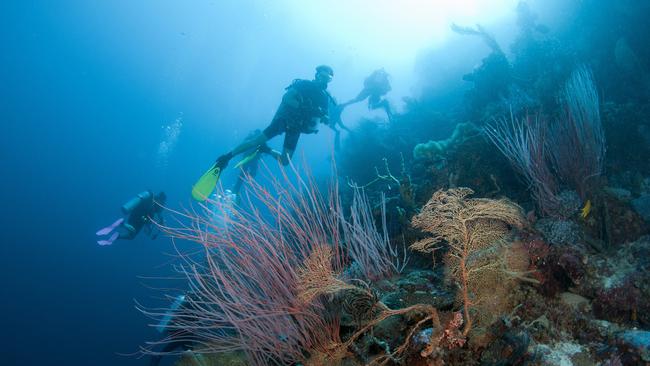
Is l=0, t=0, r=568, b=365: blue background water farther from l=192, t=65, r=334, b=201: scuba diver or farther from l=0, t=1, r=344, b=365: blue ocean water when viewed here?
l=192, t=65, r=334, b=201: scuba diver

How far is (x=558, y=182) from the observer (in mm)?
4684

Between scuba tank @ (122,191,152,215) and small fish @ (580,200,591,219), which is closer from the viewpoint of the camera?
small fish @ (580,200,591,219)

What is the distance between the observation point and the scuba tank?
1086 cm

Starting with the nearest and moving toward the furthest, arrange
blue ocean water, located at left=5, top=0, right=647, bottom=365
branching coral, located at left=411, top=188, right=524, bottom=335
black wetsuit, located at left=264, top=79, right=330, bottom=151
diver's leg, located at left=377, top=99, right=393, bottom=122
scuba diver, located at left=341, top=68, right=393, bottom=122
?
branching coral, located at left=411, top=188, right=524, bottom=335 < black wetsuit, located at left=264, top=79, right=330, bottom=151 < diver's leg, located at left=377, top=99, right=393, bottom=122 < scuba diver, located at left=341, top=68, right=393, bottom=122 < blue ocean water, located at left=5, top=0, right=647, bottom=365

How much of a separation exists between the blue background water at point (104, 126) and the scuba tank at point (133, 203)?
16.6 meters

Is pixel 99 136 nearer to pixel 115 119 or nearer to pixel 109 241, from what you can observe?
pixel 115 119

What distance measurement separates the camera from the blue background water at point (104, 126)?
4425 cm

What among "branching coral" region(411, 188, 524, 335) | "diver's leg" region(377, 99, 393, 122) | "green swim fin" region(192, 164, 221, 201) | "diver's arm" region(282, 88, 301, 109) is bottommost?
"branching coral" region(411, 188, 524, 335)

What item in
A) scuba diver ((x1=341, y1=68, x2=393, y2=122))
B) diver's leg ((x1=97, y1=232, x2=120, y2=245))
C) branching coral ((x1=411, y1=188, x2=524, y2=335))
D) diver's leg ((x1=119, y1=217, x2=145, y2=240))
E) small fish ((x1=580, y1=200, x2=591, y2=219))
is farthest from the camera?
scuba diver ((x1=341, y1=68, x2=393, y2=122))

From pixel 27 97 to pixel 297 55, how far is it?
79.8 m

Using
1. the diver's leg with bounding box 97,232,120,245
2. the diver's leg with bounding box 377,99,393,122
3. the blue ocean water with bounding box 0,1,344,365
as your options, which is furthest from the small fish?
the blue ocean water with bounding box 0,1,344,365

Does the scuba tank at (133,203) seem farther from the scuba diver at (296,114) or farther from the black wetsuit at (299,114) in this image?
the black wetsuit at (299,114)

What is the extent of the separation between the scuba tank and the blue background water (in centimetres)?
1661

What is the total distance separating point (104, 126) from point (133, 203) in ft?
342
